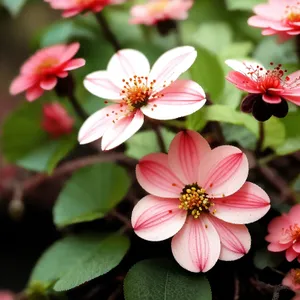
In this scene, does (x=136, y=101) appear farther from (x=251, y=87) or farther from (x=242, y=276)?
(x=242, y=276)

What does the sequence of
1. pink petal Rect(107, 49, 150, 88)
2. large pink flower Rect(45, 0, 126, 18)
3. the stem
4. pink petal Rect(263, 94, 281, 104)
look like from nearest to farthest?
pink petal Rect(263, 94, 281, 104) < pink petal Rect(107, 49, 150, 88) < large pink flower Rect(45, 0, 126, 18) < the stem

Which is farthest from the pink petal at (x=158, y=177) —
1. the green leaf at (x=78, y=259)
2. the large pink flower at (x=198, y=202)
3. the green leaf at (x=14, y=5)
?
the green leaf at (x=14, y=5)

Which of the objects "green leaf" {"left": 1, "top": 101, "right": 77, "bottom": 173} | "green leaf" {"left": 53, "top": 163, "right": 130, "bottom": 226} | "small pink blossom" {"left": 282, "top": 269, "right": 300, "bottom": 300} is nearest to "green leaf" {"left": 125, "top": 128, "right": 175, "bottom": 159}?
"green leaf" {"left": 53, "top": 163, "right": 130, "bottom": 226}

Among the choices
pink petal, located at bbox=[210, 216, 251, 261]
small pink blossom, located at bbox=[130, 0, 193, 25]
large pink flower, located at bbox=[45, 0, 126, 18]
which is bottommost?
pink petal, located at bbox=[210, 216, 251, 261]

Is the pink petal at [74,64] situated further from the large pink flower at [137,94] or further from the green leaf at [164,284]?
the green leaf at [164,284]

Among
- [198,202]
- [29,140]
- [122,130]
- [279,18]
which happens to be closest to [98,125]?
[122,130]

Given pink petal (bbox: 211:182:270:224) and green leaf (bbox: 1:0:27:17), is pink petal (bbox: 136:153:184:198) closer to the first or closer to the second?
pink petal (bbox: 211:182:270:224)
